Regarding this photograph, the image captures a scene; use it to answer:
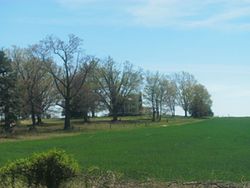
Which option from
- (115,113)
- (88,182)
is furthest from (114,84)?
(88,182)

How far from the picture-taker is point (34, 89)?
272 ft

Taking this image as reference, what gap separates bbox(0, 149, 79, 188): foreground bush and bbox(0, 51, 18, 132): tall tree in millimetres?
56900

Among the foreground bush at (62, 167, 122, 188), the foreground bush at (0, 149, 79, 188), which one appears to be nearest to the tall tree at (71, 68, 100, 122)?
the foreground bush at (62, 167, 122, 188)

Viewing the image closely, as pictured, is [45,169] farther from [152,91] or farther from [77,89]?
[152,91]

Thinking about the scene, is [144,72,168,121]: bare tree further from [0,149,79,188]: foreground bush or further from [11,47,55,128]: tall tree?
[0,149,79,188]: foreground bush

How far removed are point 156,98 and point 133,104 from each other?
28.2ft

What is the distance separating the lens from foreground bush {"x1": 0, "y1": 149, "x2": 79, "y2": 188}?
366 inches

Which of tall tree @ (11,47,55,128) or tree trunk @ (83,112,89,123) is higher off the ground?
tall tree @ (11,47,55,128)

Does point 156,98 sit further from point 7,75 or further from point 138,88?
point 7,75

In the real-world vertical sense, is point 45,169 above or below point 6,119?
below

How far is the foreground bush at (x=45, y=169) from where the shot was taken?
9289mm

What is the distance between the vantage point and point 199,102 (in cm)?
14162

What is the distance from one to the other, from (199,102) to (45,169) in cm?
13399

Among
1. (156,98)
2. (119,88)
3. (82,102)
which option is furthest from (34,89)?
(156,98)
